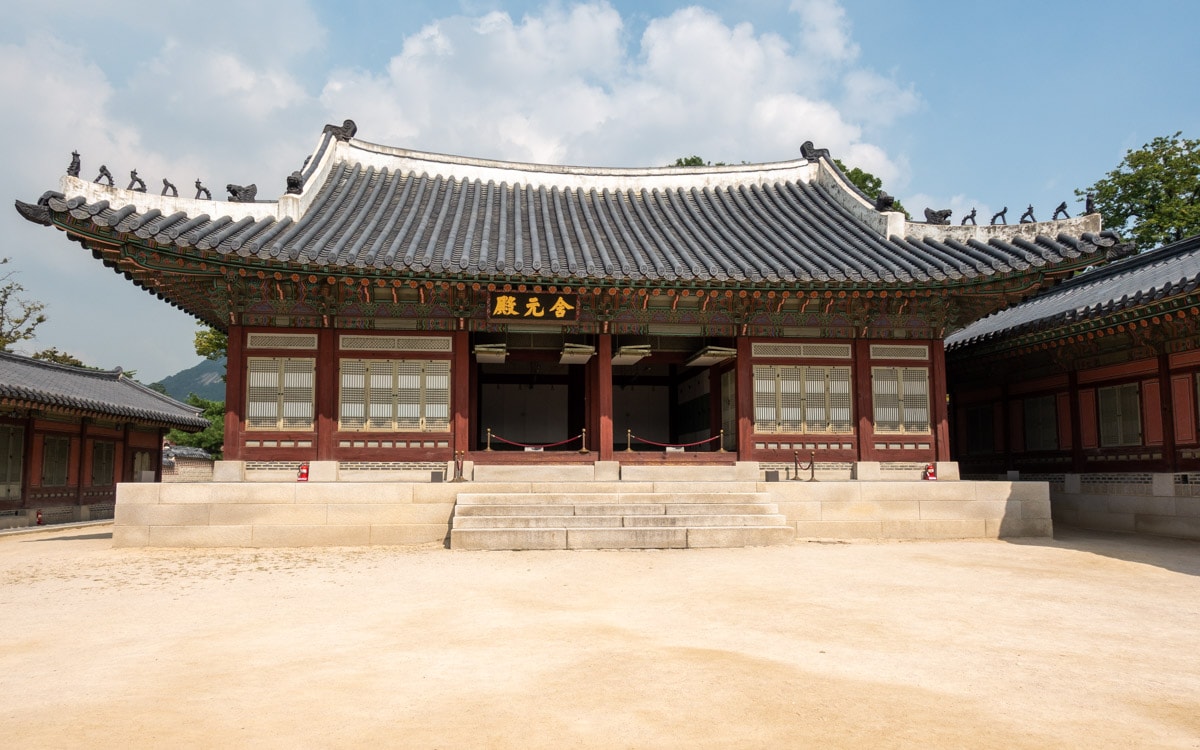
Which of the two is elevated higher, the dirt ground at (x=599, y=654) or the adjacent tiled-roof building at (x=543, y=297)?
the adjacent tiled-roof building at (x=543, y=297)

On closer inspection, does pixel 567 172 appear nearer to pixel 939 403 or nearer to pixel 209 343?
pixel 939 403

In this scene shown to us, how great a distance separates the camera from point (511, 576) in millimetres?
10055

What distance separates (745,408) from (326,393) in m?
8.78

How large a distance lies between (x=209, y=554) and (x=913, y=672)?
1081 cm

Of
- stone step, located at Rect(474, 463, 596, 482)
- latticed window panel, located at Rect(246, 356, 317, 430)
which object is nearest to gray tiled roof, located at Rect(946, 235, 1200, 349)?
stone step, located at Rect(474, 463, 596, 482)

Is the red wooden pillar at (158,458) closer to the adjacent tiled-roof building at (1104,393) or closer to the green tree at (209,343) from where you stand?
the green tree at (209,343)

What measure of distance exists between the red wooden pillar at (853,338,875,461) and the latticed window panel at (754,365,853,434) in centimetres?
21

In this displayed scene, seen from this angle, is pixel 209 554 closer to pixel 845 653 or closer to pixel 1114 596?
pixel 845 653

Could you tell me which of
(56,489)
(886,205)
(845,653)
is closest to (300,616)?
(845,653)

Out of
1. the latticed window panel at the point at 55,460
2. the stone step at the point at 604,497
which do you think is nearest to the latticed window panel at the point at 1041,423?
the stone step at the point at 604,497

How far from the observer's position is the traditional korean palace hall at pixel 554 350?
43.7ft

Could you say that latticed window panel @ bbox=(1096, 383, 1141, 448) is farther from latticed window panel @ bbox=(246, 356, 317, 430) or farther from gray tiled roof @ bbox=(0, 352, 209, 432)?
gray tiled roof @ bbox=(0, 352, 209, 432)

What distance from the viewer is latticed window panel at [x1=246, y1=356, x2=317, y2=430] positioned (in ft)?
50.5

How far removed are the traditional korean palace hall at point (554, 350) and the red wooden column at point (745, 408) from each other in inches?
2.1
